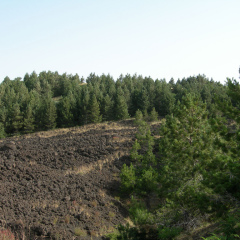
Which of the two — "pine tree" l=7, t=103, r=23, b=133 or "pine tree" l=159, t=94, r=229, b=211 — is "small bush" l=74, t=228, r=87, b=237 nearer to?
"pine tree" l=159, t=94, r=229, b=211

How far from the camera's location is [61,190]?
17391 mm

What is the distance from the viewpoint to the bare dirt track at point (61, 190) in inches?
509

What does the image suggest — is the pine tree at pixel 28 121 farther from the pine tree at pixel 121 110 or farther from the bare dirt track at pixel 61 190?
the bare dirt track at pixel 61 190

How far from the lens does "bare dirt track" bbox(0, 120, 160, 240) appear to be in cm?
1294

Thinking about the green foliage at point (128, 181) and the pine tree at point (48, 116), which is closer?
the green foliage at point (128, 181)

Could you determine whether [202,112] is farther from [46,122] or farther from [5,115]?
[5,115]

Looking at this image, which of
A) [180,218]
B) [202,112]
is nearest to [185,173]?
[180,218]

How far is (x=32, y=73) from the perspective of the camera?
10300 centimetres

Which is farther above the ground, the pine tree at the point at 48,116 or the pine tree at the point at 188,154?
the pine tree at the point at 48,116

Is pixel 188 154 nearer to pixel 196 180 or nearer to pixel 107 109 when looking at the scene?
pixel 196 180

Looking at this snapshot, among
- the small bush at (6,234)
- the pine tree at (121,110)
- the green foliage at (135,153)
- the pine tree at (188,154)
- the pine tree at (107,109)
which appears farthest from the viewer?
the pine tree at (107,109)

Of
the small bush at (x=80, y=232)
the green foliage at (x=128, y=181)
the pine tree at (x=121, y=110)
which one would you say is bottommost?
the small bush at (x=80, y=232)

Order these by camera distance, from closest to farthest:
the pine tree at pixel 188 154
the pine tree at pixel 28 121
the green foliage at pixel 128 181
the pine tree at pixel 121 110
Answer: the pine tree at pixel 188 154
the green foliage at pixel 128 181
the pine tree at pixel 28 121
the pine tree at pixel 121 110

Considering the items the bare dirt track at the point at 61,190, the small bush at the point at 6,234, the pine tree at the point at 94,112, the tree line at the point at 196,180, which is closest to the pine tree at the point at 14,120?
the pine tree at the point at 94,112
